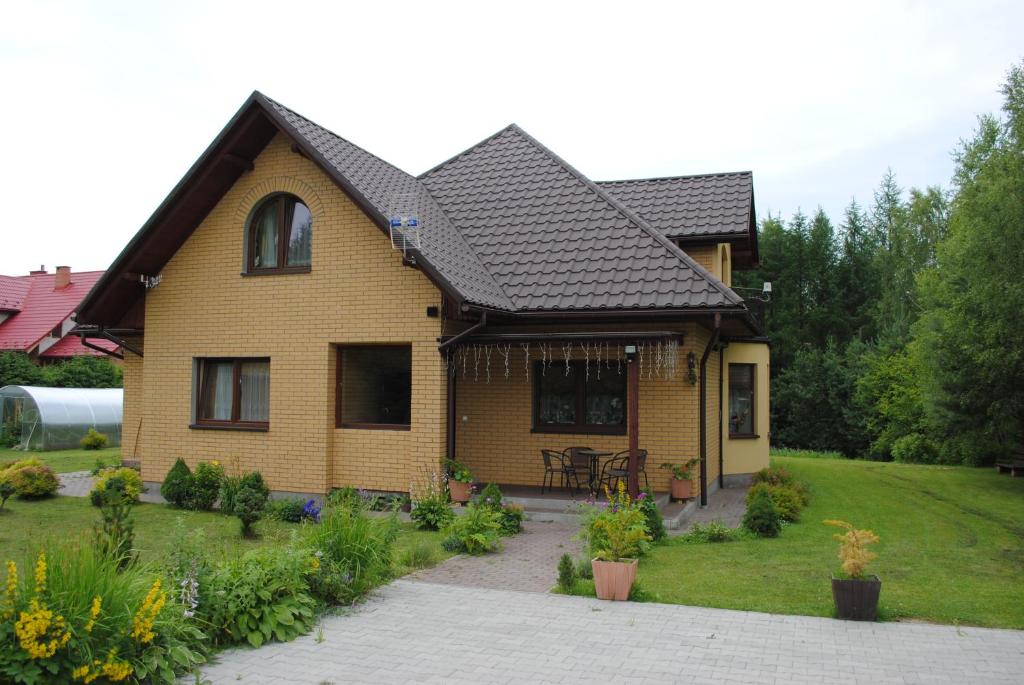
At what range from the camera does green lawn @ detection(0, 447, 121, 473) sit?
1940 centimetres

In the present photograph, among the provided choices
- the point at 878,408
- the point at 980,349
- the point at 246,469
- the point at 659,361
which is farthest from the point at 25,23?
the point at 878,408

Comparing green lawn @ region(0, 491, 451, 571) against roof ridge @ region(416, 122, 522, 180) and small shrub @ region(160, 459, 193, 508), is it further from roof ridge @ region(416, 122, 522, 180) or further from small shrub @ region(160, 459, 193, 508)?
roof ridge @ region(416, 122, 522, 180)

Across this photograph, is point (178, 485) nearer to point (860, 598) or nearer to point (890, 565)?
point (860, 598)

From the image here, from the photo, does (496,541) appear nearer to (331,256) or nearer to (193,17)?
(331,256)

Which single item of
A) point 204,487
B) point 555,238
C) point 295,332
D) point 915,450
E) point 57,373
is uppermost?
point 555,238

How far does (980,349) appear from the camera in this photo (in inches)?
687

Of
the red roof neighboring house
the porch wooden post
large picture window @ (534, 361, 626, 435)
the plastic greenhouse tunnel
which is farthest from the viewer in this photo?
the red roof neighboring house

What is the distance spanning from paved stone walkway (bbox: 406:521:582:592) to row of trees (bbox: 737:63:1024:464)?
34.0 ft

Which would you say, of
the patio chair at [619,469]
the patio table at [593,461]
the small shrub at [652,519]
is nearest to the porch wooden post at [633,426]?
the small shrub at [652,519]

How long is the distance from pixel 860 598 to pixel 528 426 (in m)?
7.23

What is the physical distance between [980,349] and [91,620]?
1820 centimetres

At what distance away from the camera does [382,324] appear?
12320mm

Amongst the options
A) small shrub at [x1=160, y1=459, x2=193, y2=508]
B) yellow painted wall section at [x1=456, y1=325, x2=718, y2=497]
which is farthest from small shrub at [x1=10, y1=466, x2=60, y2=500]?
yellow painted wall section at [x1=456, y1=325, x2=718, y2=497]

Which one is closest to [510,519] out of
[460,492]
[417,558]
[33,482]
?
[460,492]
